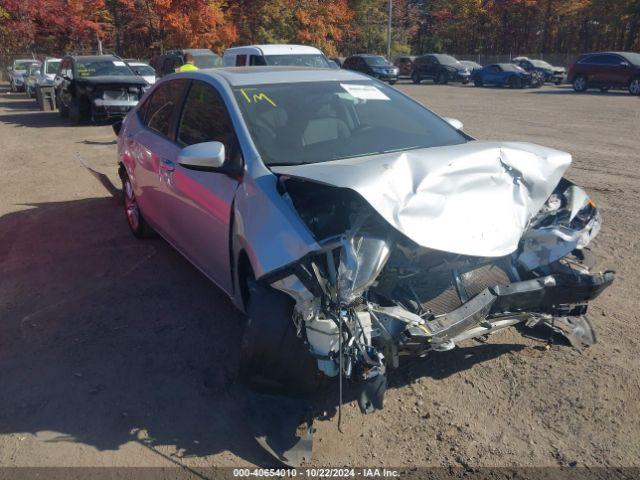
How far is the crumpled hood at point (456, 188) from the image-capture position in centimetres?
300

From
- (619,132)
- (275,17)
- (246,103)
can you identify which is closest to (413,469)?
(246,103)

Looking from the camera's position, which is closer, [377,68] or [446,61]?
[377,68]

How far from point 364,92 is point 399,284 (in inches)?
80.1

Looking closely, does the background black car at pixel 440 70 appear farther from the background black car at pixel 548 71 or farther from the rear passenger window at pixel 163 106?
the rear passenger window at pixel 163 106

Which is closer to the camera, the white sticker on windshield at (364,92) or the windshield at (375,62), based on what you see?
the white sticker on windshield at (364,92)

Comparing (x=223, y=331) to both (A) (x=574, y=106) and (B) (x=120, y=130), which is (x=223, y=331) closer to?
(B) (x=120, y=130)

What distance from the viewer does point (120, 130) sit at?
6.66 metres

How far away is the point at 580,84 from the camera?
2816 centimetres

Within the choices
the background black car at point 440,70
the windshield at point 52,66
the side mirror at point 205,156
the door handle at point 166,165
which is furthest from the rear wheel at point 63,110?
the background black car at point 440,70

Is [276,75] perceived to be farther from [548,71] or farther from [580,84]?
[548,71]

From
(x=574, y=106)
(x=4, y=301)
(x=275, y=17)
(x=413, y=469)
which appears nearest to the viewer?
(x=413, y=469)

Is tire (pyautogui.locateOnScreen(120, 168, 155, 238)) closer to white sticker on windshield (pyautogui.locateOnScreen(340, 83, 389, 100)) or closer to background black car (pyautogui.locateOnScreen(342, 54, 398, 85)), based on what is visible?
white sticker on windshield (pyautogui.locateOnScreen(340, 83, 389, 100))

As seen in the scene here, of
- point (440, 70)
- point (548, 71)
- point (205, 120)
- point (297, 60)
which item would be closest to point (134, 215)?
point (205, 120)

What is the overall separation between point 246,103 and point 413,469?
260cm
